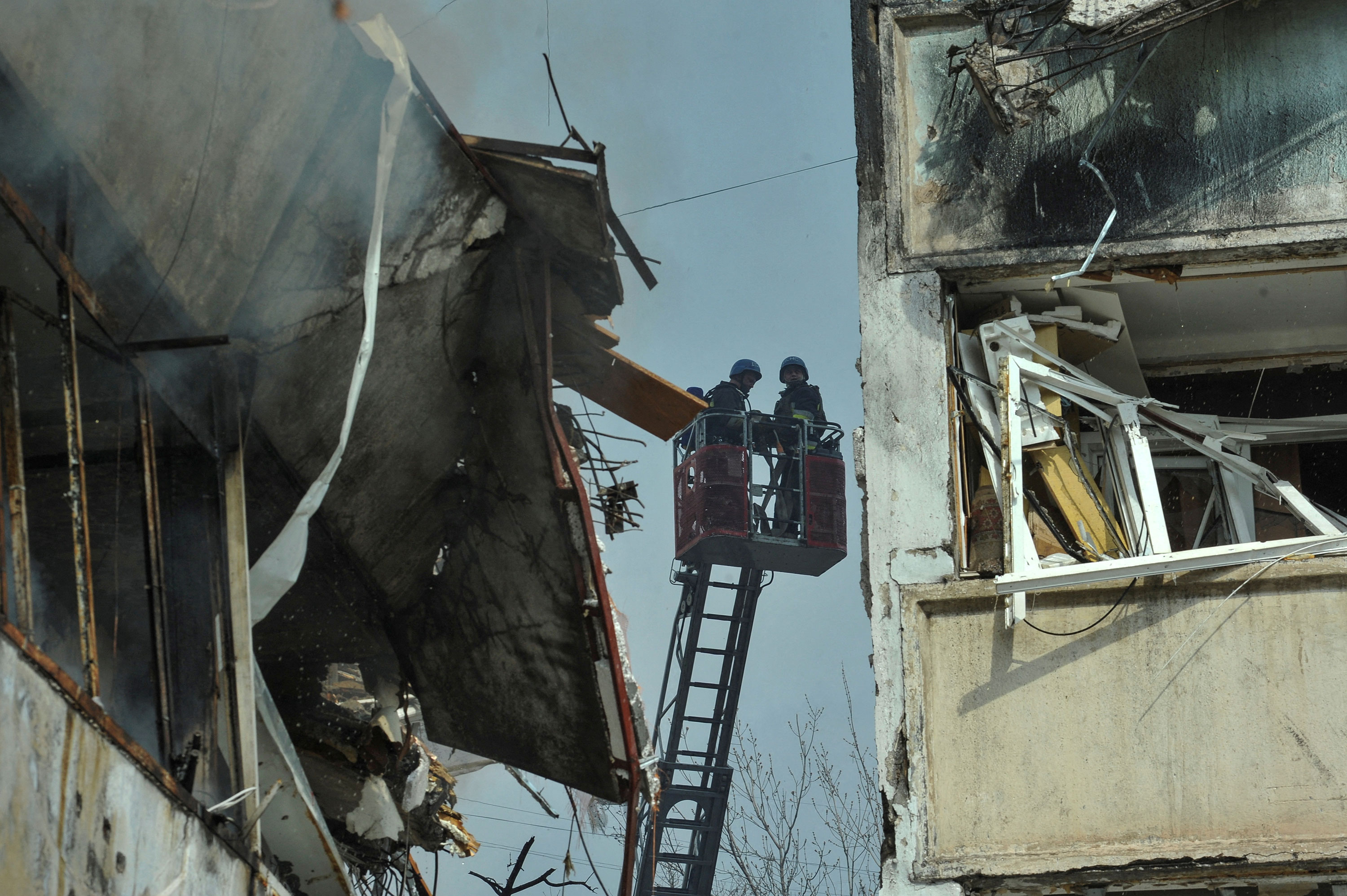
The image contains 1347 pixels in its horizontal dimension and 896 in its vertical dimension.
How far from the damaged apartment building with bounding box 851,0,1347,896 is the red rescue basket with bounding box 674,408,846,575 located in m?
13.3

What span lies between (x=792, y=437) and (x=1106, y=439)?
574 inches

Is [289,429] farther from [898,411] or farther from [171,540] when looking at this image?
[898,411]

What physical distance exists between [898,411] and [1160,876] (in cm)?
279

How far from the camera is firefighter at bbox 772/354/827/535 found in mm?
22500

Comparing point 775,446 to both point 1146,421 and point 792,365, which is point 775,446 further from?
point 1146,421

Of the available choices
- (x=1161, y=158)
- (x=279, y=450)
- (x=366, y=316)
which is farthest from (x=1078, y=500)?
(x=279, y=450)

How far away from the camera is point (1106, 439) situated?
7.96m

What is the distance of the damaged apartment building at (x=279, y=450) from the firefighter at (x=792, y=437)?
13728mm

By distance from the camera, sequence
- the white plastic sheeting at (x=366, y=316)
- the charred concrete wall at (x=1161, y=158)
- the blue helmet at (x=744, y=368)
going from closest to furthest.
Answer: the white plastic sheeting at (x=366, y=316) < the charred concrete wall at (x=1161, y=158) < the blue helmet at (x=744, y=368)

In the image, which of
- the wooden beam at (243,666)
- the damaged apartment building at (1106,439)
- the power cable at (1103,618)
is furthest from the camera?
the power cable at (1103,618)

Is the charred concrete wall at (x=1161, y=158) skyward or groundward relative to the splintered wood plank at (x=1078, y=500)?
skyward

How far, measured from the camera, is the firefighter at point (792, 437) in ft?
73.8

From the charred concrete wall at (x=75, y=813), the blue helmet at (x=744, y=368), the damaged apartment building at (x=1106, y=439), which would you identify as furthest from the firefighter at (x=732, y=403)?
the charred concrete wall at (x=75, y=813)

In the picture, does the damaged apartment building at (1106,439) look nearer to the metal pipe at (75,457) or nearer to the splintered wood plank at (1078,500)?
the splintered wood plank at (1078,500)
